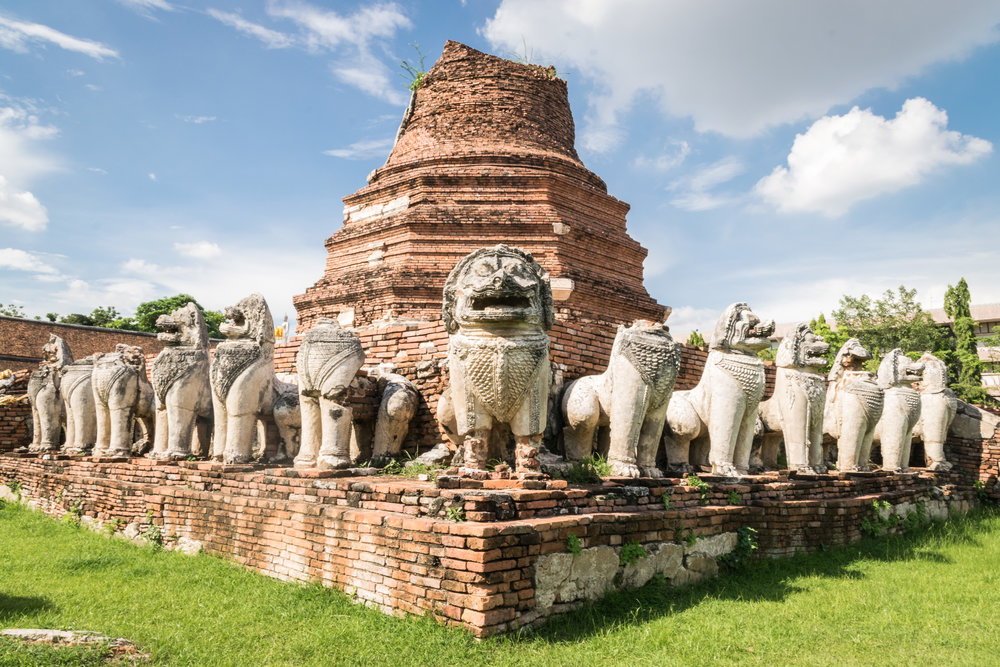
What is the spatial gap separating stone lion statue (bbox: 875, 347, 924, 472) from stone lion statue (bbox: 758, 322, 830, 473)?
7.38 ft

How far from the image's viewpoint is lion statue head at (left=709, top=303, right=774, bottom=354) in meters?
6.47

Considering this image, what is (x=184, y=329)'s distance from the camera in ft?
25.2

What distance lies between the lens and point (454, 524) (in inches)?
160

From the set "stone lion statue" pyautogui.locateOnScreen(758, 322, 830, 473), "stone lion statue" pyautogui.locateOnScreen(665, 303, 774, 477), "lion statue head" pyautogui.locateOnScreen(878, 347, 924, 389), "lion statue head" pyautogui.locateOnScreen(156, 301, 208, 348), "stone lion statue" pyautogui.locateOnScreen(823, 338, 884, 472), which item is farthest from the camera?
"lion statue head" pyautogui.locateOnScreen(878, 347, 924, 389)

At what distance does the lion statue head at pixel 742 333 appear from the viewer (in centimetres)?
647

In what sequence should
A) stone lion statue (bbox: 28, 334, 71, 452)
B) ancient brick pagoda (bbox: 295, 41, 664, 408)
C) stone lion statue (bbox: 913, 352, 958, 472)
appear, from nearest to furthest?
ancient brick pagoda (bbox: 295, 41, 664, 408) < stone lion statue (bbox: 913, 352, 958, 472) < stone lion statue (bbox: 28, 334, 71, 452)

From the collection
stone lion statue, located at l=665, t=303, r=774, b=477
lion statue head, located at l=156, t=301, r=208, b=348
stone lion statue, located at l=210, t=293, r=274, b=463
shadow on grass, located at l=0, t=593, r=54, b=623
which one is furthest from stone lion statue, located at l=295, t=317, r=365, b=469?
stone lion statue, located at l=665, t=303, r=774, b=477

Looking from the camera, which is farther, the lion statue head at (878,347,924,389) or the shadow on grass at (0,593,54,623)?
the lion statue head at (878,347,924,389)

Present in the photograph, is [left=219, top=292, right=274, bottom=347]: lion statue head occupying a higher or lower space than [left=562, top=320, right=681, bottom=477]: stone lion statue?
higher

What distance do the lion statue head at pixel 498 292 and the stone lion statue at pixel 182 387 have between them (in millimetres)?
3696

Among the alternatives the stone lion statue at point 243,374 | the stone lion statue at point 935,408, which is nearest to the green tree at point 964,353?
the stone lion statue at point 935,408

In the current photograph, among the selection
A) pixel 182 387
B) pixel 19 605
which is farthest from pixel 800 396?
pixel 19 605

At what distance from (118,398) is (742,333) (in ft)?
23.4

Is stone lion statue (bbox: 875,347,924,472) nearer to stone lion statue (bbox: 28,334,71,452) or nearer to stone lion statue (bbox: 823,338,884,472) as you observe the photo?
stone lion statue (bbox: 823,338,884,472)
